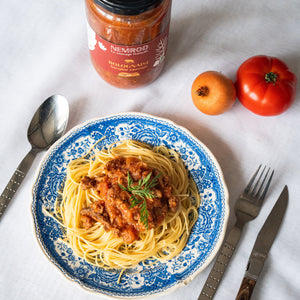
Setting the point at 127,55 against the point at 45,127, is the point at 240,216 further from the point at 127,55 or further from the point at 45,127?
the point at 45,127

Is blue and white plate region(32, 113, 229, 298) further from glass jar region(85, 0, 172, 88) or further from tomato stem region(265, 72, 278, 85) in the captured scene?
tomato stem region(265, 72, 278, 85)

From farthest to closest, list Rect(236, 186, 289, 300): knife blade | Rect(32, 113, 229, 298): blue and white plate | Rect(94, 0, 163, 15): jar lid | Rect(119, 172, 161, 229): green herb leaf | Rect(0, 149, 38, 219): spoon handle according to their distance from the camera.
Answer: Rect(0, 149, 38, 219): spoon handle < Rect(236, 186, 289, 300): knife blade < Rect(32, 113, 229, 298): blue and white plate < Rect(119, 172, 161, 229): green herb leaf < Rect(94, 0, 163, 15): jar lid

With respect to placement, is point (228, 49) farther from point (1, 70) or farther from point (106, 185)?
point (1, 70)

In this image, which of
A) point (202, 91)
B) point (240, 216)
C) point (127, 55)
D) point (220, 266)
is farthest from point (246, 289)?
point (127, 55)

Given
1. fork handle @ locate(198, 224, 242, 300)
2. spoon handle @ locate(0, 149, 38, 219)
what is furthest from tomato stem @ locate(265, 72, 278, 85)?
spoon handle @ locate(0, 149, 38, 219)

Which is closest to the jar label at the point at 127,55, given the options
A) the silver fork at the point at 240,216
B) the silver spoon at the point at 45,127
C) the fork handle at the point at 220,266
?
the silver spoon at the point at 45,127
